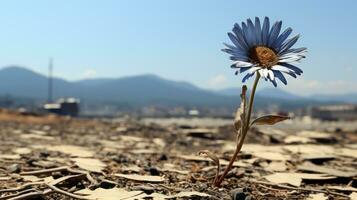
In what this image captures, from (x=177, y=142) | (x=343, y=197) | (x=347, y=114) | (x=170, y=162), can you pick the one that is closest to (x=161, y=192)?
(x=343, y=197)

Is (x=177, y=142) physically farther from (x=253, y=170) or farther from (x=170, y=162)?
(x=253, y=170)

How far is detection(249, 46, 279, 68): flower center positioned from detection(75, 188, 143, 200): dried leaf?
4.15 feet

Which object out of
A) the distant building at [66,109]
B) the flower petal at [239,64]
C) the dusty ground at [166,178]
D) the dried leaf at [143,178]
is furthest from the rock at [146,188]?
the distant building at [66,109]

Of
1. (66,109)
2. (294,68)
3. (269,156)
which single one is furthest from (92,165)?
(66,109)

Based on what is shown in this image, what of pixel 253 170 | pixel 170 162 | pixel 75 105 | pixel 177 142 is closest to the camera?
pixel 253 170

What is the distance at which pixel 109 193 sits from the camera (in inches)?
149

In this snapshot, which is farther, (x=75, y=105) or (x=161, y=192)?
(x=75, y=105)

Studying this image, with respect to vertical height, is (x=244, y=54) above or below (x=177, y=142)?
above

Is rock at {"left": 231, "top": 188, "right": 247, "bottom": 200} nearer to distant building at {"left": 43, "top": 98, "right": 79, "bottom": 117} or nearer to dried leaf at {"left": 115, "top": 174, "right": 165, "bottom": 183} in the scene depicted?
dried leaf at {"left": 115, "top": 174, "right": 165, "bottom": 183}

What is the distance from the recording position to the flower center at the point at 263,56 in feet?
11.7

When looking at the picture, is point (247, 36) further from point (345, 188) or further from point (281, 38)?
point (345, 188)

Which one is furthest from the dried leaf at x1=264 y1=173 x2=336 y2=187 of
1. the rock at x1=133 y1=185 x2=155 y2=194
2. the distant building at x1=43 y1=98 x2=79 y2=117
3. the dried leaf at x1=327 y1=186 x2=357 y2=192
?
the distant building at x1=43 y1=98 x2=79 y2=117

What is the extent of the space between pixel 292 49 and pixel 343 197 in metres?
1.44

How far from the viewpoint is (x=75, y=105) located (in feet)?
109
